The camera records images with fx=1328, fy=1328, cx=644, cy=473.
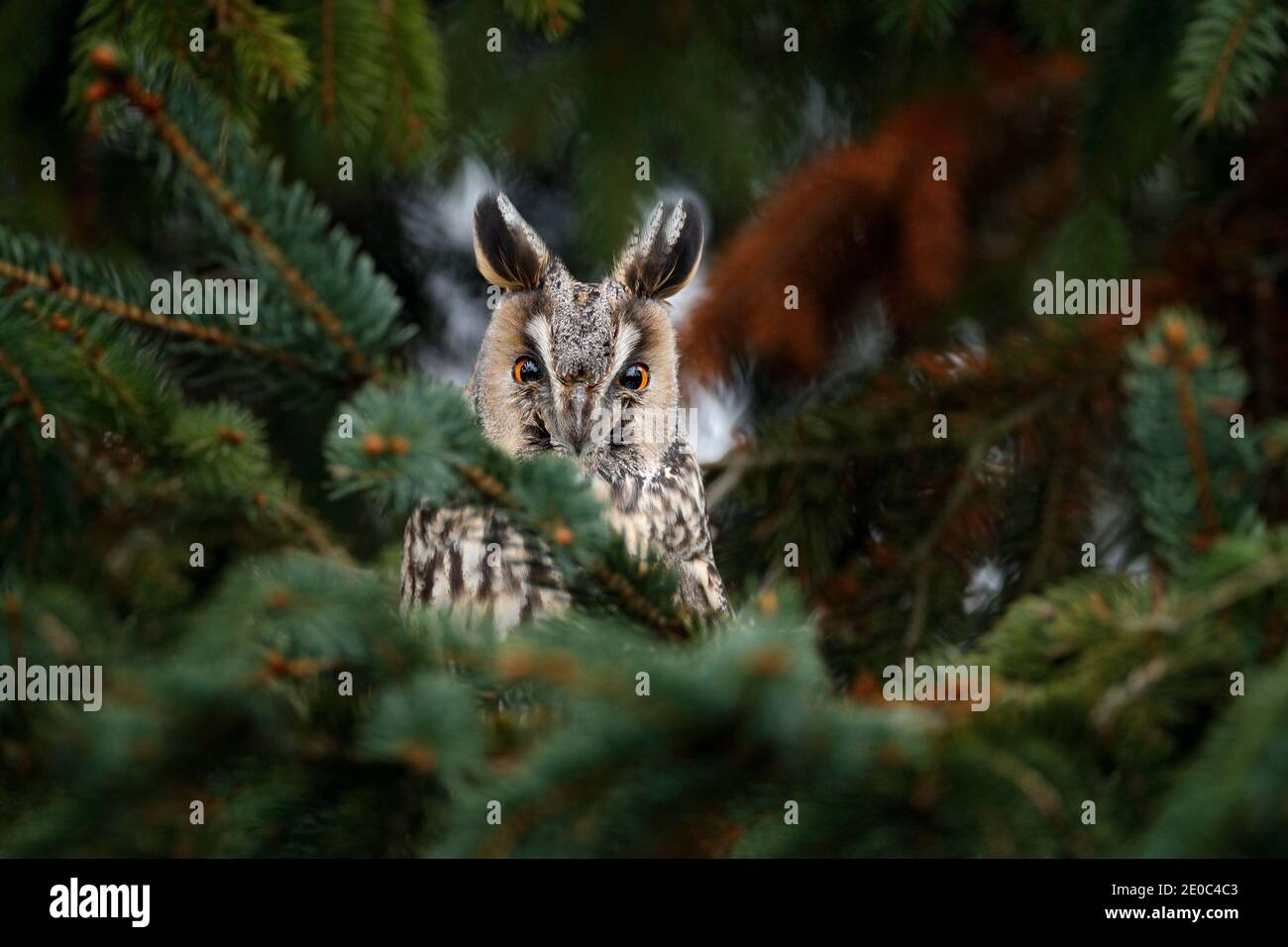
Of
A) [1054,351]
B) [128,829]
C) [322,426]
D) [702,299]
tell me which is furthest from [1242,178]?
[128,829]

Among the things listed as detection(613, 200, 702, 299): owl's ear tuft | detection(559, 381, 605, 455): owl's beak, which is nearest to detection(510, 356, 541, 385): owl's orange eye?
detection(559, 381, 605, 455): owl's beak

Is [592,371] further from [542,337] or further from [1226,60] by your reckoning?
[1226,60]

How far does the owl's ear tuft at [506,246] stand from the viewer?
2611mm

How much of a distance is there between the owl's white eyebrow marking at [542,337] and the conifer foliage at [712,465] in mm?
372

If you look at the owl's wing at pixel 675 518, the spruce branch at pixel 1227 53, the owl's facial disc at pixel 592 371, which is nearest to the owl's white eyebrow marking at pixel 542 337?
the owl's facial disc at pixel 592 371

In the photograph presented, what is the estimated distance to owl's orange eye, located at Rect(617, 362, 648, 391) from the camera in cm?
262

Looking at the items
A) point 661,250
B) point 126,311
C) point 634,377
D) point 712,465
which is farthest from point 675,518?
point 126,311

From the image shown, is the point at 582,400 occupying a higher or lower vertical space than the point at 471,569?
higher

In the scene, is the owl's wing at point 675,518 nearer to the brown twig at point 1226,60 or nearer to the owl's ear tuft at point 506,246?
the owl's ear tuft at point 506,246

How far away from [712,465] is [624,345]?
0.58m

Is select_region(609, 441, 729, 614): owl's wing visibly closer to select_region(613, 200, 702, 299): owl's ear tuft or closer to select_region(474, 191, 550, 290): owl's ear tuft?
select_region(613, 200, 702, 299): owl's ear tuft

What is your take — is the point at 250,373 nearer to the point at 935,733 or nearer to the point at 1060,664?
the point at 935,733

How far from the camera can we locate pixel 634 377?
8.68 feet

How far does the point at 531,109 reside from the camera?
342cm
